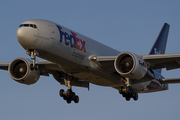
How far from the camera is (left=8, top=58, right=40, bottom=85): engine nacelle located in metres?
38.2

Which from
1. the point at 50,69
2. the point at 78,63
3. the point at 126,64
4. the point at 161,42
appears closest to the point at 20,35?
the point at 78,63

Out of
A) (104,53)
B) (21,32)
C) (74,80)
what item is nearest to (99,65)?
(104,53)

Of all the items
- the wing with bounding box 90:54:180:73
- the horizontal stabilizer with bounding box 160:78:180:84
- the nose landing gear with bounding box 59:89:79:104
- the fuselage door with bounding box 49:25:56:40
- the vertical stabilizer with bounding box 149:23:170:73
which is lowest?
the nose landing gear with bounding box 59:89:79:104

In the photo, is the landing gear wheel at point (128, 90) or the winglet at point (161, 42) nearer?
the landing gear wheel at point (128, 90)

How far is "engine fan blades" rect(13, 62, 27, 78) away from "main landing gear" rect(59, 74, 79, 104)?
4.36 meters

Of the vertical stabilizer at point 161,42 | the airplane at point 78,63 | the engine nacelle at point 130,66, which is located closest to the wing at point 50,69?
the airplane at point 78,63

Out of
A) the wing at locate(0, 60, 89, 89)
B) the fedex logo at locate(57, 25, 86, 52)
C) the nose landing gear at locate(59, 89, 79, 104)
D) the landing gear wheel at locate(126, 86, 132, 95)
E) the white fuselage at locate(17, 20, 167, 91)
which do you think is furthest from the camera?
the nose landing gear at locate(59, 89, 79, 104)

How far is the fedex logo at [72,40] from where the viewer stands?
107ft

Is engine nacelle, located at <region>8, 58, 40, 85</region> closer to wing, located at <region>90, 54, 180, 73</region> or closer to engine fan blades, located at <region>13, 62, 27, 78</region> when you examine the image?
engine fan blades, located at <region>13, 62, 27, 78</region>

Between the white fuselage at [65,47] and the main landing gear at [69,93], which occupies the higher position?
the white fuselage at [65,47]

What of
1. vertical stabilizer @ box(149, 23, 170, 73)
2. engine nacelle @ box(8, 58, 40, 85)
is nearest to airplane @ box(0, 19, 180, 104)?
engine nacelle @ box(8, 58, 40, 85)

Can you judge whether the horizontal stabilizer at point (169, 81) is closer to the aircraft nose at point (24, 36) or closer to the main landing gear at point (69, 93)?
the main landing gear at point (69, 93)

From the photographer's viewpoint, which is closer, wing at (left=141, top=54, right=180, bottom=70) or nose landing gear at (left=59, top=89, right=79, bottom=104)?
wing at (left=141, top=54, right=180, bottom=70)

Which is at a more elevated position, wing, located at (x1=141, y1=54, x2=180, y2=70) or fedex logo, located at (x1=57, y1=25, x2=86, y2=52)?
fedex logo, located at (x1=57, y1=25, x2=86, y2=52)
